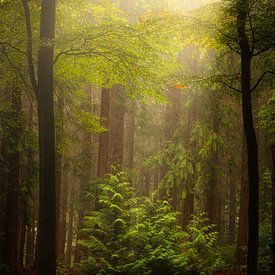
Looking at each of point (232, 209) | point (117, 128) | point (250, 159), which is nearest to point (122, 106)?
point (117, 128)

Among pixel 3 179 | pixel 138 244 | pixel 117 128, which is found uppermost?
pixel 117 128

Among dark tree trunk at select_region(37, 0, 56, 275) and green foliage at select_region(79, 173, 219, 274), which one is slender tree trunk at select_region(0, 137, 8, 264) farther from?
dark tree trunk at select_region(37, 0, 56, 275)

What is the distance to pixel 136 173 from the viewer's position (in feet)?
56.5

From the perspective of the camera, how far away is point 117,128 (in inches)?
596

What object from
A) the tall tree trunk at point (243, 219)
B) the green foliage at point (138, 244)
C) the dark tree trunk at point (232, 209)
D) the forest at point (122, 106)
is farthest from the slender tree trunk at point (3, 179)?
the dark tree trunk at point (232, 209)

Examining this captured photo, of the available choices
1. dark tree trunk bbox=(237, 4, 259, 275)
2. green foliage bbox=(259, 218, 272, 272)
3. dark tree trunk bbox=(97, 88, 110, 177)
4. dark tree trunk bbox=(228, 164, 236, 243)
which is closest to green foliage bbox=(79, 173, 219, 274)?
green foliage bbox=(259, 218, 272, 272)

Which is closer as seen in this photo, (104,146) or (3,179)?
(3,179)

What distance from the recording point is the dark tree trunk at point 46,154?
7805mm

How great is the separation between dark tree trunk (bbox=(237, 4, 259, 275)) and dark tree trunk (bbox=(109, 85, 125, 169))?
285 inches

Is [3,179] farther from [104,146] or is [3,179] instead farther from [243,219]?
[243,219]

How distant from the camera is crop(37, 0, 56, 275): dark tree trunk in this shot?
25.6ft

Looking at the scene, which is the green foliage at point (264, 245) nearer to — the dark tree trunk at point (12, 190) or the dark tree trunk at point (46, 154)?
the dark tree trunk at point (46, 154)

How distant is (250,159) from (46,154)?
4155 mm

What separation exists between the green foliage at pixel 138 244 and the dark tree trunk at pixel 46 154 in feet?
7.44
